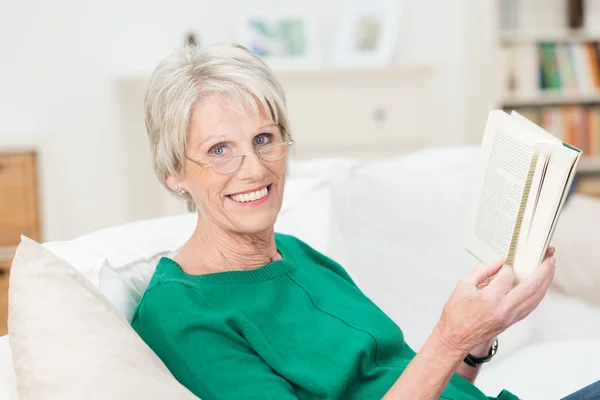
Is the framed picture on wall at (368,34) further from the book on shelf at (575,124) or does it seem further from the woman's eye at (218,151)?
the woman's eye at (218,151)

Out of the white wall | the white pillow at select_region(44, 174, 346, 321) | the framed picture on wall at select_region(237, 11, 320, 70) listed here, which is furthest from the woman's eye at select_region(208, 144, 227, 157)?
the framed picture on wall at select_region(237, 11, 320, 70)

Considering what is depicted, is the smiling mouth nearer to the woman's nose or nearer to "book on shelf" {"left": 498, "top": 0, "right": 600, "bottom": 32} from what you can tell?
the woman's nose

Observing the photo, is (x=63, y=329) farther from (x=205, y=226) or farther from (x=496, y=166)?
(x=496, y=166)

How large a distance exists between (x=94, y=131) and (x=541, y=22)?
2.22m

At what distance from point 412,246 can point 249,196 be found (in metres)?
0.75

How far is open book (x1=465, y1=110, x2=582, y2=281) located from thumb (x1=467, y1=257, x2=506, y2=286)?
0.02 m

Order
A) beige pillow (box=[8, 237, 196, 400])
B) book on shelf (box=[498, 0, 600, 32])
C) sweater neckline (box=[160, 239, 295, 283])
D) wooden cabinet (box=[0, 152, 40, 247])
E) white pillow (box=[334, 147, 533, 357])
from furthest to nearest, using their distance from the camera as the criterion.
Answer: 1. book on shelf (box=[498, 0, 600, 32])
2. wooden cabinet (box=[0, 152, 40, 247])
3. white pillow (box=[334, 147, 533, 357])
4. sweater neckline (box=[160, 239, 295, 283])
5. beige pillow (box=[8, 237, 196, 400])

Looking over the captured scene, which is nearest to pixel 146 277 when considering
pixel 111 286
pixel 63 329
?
pixel 111 286

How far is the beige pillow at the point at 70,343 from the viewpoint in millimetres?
986

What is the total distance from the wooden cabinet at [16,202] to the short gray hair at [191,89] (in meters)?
2.29

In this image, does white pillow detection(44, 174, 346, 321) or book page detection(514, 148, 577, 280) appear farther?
white pillow detection(44, 174, 346, 321)

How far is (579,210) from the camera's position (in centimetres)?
258

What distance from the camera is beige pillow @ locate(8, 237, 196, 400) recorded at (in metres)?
0.99

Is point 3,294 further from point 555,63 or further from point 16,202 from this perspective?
→ point 555,63
